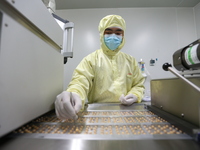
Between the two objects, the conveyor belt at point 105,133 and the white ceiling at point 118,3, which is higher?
the white ceiling at point 118,3

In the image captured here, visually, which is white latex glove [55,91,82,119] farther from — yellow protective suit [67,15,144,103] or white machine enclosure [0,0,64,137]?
yellow protective suit [67,15,144,103]

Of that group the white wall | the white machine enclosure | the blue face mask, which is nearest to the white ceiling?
the white wall

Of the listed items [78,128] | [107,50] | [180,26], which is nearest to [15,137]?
[78,128]

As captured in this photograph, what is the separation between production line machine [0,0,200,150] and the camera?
0.29m

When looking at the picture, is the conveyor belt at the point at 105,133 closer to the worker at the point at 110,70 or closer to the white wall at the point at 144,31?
the worker at the point at 110,70

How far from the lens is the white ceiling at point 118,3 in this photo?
186cm

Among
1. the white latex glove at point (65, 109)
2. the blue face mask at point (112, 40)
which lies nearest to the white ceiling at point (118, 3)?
the blue face mask at point (112, 40)

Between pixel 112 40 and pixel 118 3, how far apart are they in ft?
3.82

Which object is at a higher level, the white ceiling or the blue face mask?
the white ceiling

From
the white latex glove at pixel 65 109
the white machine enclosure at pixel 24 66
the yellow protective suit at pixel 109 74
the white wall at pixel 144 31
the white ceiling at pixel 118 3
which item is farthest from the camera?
the white wall at pixel 144 31

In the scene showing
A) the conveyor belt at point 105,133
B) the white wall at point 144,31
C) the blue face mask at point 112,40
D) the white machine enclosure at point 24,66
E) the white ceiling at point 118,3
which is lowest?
the conveyor belt at point 105,133

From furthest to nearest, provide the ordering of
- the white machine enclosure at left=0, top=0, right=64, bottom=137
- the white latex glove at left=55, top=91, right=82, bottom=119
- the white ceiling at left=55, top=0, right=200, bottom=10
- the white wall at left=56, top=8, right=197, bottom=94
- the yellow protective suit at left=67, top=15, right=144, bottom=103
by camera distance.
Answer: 1. the white wall at left=56, top=8, right=197, bottom=94
2. the white ceiling at left=55, top=0, right=200, bottom=10
3. the yellow protective suit at left=67, top=15, right=144, bottom=103
4. the white latex glove at left=55, top=91, right=82, bottom=119
5. the white machine enclosure at left=0, top=0, right=64, bottom=137

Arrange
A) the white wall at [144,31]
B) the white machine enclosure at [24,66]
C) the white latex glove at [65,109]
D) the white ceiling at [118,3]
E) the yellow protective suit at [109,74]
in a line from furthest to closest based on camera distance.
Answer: the white wall at [144,31] < the white ceiling at [118,3] < the yellow protective suit at [109,74] < the white latex glove at [65,109] < the white machine enclosure at [24,66]

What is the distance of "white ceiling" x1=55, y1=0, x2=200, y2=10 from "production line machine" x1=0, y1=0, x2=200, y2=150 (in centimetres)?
167
